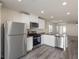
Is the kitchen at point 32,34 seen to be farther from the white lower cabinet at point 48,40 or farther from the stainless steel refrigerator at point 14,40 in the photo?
the stainless steel refrigerator at point 14,40

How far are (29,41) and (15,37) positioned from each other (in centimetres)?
186

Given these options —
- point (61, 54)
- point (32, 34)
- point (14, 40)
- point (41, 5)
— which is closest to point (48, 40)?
point (32, 34)

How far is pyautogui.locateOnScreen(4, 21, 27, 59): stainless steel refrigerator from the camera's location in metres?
4.48

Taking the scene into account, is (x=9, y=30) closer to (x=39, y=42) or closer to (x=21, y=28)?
A: (x=21, y=28)

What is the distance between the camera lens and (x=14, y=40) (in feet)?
15.5

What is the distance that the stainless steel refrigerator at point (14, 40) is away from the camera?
4480 mm

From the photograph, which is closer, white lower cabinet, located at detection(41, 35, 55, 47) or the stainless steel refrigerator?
the stainless steel refrigerator

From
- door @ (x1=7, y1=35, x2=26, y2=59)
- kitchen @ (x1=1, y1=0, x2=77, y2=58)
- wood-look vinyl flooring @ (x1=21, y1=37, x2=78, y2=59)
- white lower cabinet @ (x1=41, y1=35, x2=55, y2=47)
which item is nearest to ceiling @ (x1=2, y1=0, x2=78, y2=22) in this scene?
kitchen @ (x1=1, y1=0, x2=77, y2=58)

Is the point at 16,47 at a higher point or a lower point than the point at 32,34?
lower

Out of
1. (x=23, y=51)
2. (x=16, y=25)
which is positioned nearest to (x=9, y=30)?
(x=16, y=25)

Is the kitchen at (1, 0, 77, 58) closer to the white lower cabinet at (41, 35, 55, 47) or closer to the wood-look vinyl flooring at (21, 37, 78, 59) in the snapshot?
the white lower cabinet at (41, 35, 55, 47)

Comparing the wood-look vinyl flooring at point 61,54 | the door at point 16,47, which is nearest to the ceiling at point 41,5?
the door at point 16,47

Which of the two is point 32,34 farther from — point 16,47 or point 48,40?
point 16,47

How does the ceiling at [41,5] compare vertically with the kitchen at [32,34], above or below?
above
